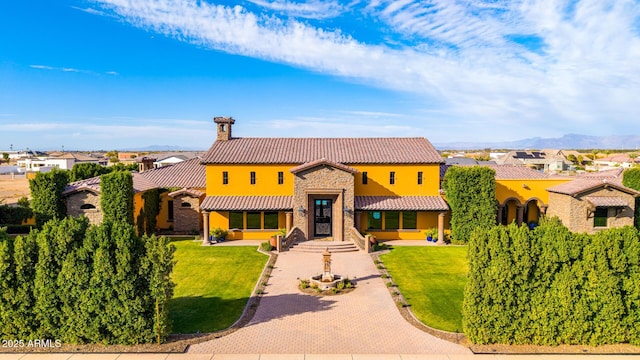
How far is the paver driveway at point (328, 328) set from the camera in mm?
15086

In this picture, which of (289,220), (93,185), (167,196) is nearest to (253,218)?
(289,220)

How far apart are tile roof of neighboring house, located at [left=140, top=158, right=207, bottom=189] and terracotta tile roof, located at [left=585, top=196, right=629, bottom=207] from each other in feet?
106

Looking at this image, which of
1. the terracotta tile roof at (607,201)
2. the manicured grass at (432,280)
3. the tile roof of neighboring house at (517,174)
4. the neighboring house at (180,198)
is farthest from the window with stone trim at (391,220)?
the neighboring house at (180,198)

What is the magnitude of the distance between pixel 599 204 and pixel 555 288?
66.8 ft

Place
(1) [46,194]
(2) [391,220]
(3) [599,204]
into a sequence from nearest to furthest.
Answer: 1. (3) [599,204]
2. (1) [46,194]
3. (2) [391,220]

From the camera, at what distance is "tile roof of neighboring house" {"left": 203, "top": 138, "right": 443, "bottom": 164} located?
34531 mm

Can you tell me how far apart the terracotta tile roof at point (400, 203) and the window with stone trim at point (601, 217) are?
11.5 metres

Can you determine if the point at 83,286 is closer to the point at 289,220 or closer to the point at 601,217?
the point at 289,220

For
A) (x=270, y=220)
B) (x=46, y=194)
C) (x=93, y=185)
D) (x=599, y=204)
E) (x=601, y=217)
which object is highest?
(x=93, y=185)

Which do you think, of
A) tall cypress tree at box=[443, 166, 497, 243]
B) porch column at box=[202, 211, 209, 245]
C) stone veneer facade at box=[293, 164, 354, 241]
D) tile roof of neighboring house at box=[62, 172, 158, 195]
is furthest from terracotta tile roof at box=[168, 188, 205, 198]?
tall cypress tree at box=[443, 166, 497, 243]

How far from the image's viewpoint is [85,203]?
32.5 m

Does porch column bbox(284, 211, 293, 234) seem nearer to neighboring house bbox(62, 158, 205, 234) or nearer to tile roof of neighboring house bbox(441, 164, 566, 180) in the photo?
neighboring house bbox(62, 158, 205, 234)

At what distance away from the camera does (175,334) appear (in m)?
16.0

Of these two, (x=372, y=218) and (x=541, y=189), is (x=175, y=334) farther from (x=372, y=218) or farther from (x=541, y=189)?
(x=541, y=189)
